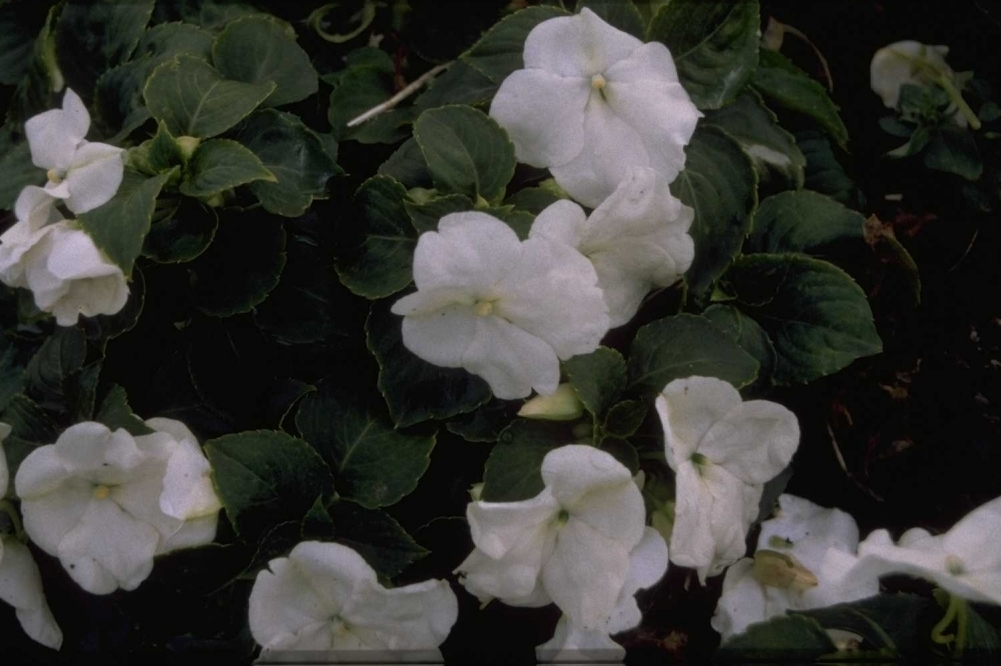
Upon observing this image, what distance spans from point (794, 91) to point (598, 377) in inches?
21.4

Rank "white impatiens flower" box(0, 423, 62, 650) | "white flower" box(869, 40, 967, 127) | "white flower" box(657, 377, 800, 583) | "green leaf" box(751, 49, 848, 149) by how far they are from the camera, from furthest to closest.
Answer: "white flower" box(869, 40, 967, 127), "green leaf" box(751, 49, 848, 149), "white impatiens flower" box(0, 423, 62, 650), "white flower" box(657, 377, 800, 583)

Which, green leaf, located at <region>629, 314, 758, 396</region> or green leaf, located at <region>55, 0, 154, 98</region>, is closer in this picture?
green leaf, located at <region>629, 314, 758, 396</region>

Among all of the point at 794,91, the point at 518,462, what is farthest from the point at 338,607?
the point at 794,91

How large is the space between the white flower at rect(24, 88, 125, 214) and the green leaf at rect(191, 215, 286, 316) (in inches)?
5.4

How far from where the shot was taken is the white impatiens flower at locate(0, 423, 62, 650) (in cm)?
94

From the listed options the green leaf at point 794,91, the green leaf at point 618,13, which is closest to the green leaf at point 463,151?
the green leaf at point 618,13

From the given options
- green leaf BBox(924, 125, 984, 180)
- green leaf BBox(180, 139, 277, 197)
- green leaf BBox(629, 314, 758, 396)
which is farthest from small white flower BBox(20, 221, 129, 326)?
green leaf BBox(924, 125, 984, 180)

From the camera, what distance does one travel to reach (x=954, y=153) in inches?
51.0

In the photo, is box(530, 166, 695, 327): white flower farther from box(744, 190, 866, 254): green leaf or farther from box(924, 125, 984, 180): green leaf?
box(924, 125, 984, 180): green leaf

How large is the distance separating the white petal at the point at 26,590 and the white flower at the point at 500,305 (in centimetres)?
47

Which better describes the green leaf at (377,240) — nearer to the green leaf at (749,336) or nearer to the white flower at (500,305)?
the white flower at (500,305)

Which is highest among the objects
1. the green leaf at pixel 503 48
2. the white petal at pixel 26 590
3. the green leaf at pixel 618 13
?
→ the green leaf at pixel 618 13

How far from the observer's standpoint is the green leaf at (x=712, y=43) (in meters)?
1.03

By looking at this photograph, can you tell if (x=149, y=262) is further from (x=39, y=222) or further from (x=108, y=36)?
(x=108, y=36)
